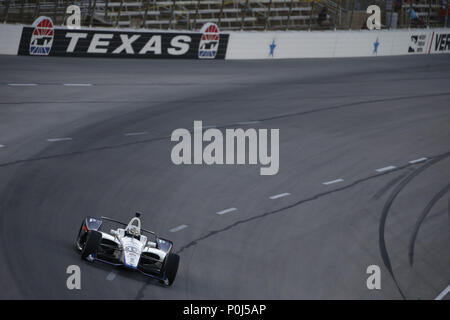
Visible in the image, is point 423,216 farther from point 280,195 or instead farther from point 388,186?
point 280,195

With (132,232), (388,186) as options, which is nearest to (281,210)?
(388,186)

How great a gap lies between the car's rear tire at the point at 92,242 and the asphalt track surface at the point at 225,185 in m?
0.22

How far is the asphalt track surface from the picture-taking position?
10.2m

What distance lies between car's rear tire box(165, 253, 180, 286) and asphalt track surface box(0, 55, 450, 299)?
17 centimetres

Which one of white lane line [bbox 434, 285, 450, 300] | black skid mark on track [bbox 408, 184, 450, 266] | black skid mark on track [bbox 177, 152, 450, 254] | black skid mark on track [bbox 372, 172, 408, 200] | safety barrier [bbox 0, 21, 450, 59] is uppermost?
safety barrier [bbox 0, 21, 450, 59]

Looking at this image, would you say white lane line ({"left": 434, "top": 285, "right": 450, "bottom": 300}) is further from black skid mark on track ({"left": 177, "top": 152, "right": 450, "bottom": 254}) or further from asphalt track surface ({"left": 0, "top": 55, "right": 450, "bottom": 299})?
black skid mark on track ({"left": 177, "top": 152, "right": 450, "bottom": 254})

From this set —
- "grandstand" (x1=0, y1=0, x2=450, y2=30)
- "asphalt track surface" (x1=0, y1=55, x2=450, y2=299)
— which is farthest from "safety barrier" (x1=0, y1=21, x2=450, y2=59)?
"asphalt track surface" (x1=0, y1=55, x2=450, y2=299)

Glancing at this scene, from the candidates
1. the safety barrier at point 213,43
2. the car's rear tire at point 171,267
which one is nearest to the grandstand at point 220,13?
the safety barrier at point 213,43

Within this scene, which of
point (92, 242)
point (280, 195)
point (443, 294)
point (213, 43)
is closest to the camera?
point (92, 242)

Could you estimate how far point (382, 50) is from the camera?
31.4m

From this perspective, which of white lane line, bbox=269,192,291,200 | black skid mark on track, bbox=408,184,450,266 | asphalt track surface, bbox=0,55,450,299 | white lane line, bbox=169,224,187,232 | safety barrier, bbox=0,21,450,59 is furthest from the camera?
safety barrier, bbox=0,21,450,59

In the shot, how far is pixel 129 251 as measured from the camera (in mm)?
9602

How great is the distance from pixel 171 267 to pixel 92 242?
3.77ft

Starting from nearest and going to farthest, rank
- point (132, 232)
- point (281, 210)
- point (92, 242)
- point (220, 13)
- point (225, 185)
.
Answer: point (92, 242) < point (132, 232) < point (281, 210) < point (225, 185) < point (220, 13)
